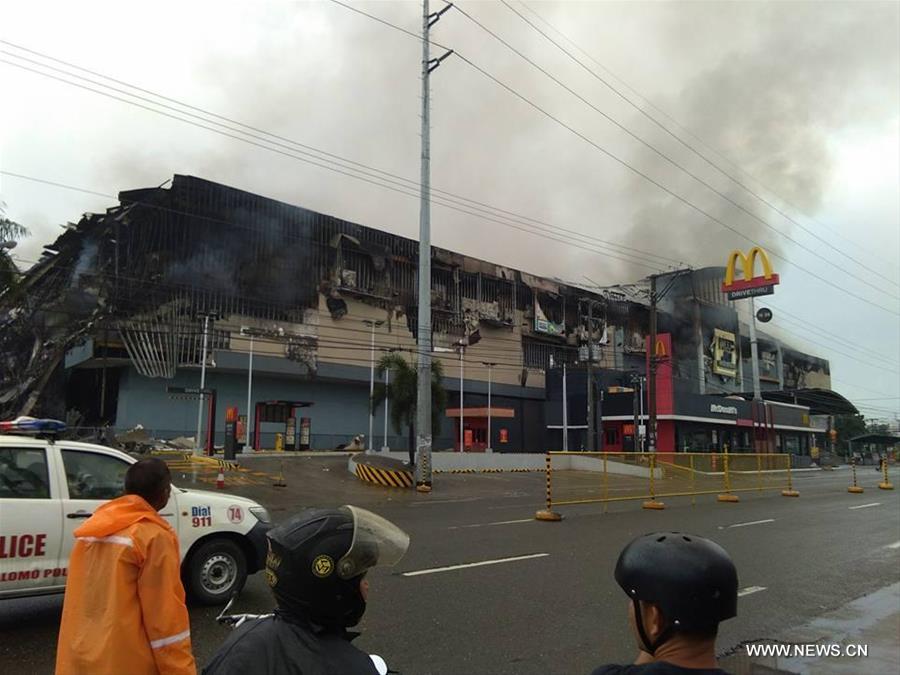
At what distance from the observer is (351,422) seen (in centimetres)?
5522

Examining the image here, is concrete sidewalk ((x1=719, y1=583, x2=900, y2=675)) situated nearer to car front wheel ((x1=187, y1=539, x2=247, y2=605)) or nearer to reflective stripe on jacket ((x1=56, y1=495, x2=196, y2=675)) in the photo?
reflective stripe on jacket ((x1=56, y1=495, x2=196, y2=675))

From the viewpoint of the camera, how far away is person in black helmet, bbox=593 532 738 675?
5.50 feet

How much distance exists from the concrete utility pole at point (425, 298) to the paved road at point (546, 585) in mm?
6305

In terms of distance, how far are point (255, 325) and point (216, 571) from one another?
43264 mm

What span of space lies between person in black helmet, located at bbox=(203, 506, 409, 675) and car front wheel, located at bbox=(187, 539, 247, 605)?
5216mm

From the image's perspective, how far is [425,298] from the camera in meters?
25.3

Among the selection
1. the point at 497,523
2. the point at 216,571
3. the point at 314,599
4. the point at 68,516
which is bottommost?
the point at 497,523

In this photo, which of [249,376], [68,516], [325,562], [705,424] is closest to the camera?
[325,562]

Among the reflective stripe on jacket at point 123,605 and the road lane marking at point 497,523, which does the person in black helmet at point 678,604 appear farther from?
the road lane marking at point 497,523

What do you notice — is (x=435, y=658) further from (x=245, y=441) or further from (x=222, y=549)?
(x=245, y=441)

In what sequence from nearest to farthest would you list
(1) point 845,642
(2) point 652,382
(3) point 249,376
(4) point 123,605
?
(4) point 123,605, (1) point 845,642, (2) point 652,382, (3) point 249,376

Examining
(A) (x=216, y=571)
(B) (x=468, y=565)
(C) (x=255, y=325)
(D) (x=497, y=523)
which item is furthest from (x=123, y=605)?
(C) (x=255, y=325)

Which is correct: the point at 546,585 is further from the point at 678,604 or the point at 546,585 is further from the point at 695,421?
the point at 695,421

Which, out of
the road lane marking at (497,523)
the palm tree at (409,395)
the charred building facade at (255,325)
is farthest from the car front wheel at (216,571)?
the charred building facade at (255,325)
